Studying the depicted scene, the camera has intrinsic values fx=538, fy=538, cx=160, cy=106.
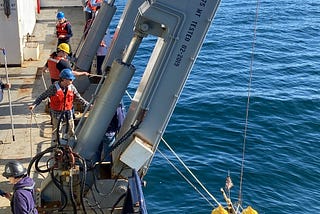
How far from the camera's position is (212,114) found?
55.3ft

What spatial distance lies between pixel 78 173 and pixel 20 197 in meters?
1.72

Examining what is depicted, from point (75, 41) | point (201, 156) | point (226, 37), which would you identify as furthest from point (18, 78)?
point (226, 37)

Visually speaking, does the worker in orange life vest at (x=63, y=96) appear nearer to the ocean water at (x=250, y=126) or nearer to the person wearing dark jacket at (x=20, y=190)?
the person wearing dark jacket at (x=20, y=190)

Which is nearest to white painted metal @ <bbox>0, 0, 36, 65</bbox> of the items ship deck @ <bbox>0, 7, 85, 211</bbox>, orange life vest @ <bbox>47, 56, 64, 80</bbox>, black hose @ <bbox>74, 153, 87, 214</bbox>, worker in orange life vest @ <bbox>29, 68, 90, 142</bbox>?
ship deck @ <bbox>0, 7, 85, 211</bbox>

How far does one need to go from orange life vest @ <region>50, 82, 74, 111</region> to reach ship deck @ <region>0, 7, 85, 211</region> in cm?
122

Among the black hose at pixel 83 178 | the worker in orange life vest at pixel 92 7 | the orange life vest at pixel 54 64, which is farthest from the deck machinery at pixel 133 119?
the worker in orange life vest at pixel 92 7

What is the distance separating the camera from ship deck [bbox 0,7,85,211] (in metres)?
9.62

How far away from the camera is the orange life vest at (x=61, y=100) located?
28.5ft

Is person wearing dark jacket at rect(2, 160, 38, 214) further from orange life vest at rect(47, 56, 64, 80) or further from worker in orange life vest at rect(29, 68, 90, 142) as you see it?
orange life vest at rect(47, 56, 64, 80)

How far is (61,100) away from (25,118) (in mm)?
2518

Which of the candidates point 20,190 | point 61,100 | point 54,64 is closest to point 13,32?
point 54,64

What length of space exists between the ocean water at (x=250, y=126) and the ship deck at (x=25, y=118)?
3.04 metres

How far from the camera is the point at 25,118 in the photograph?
36.1ft

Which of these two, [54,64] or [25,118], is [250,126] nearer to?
[25,118]
